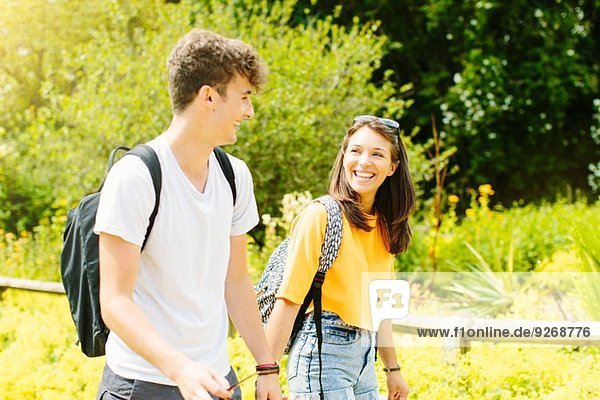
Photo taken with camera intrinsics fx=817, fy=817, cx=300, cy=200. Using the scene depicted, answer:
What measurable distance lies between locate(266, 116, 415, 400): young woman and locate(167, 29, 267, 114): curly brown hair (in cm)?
72

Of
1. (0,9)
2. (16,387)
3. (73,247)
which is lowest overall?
(16,387)

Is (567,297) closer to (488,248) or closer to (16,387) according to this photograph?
(488,248)

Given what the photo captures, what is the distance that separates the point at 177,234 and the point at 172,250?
0.04 meters

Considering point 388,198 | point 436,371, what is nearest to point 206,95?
point 388,198

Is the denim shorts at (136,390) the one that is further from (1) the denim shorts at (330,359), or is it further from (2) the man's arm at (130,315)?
(1) the denim shorts at (330,359)

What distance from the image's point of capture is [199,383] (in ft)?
5.60

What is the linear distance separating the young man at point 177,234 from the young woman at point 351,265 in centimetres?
44

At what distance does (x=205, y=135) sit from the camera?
1953mm

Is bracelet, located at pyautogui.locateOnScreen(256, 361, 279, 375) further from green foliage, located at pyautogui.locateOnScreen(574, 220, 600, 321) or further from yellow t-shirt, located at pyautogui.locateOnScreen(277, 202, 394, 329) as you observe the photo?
green foliage, located at pyautogui.locateOnScreen(574, 220, 600, 321)

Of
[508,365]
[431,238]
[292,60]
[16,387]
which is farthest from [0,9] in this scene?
[508,365]

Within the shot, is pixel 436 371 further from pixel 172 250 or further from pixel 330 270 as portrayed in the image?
pixel 172 250

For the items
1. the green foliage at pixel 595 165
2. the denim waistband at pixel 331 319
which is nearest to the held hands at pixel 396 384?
the denim waistband at pixel 331 319

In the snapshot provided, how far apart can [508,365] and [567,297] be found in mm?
1790

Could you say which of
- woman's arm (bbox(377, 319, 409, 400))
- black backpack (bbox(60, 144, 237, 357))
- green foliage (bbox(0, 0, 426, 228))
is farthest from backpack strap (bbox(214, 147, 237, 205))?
green foliage (bbox(0, 0, 426, 228))
